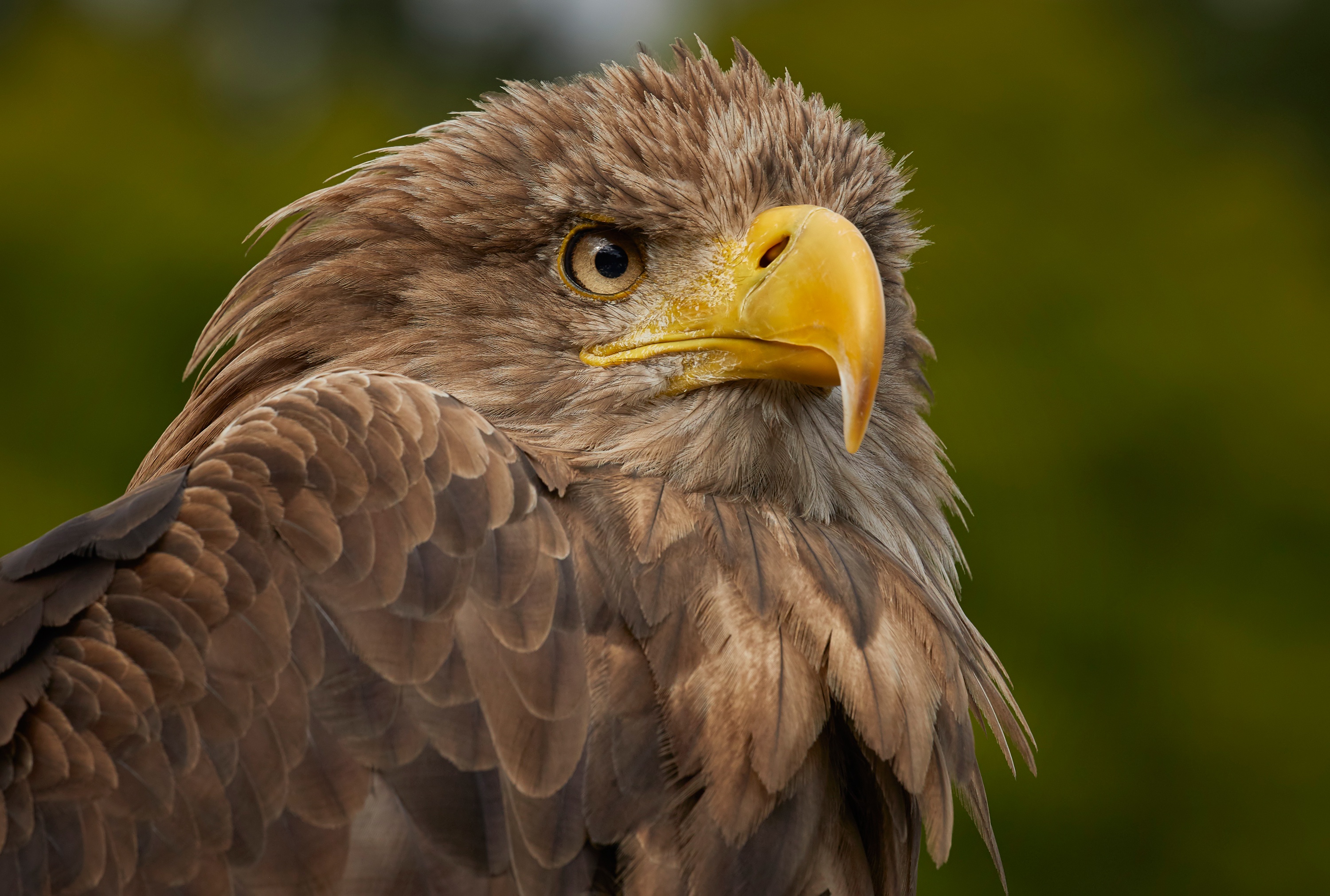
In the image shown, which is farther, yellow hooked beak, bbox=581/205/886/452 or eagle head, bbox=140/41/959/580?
eagle head, bbox=140/41/959/580

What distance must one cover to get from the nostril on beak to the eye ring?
9.2 inches

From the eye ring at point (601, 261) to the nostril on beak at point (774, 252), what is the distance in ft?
0.77

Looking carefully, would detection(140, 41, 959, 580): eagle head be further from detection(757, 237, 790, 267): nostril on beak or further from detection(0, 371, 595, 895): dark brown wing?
detection(0, 371, 595, 895): dark brown wing

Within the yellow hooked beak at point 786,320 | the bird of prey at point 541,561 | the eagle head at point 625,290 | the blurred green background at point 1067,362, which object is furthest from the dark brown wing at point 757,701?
the blurred green background at point 1067,362

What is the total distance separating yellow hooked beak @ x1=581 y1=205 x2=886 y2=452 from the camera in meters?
2.06

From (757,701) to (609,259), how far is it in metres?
0.86

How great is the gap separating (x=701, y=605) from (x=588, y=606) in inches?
7.0

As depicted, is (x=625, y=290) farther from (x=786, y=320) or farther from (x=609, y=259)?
(x=786, y=320)

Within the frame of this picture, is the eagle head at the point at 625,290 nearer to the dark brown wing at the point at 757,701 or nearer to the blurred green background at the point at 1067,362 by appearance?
the dark brown wing at the point at 757,701

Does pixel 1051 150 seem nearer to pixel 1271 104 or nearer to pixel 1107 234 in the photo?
pixel 1107 234

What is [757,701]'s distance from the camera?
6.38ft

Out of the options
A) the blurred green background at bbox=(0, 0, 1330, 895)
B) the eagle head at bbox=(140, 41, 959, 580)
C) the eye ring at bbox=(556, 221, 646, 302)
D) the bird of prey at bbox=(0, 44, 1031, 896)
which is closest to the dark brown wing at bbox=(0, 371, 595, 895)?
the bird of prey at bbox=(0, 44, 1031, 896)

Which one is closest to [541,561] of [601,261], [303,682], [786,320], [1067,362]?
[303,682]

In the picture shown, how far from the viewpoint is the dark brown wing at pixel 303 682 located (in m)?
1.69
